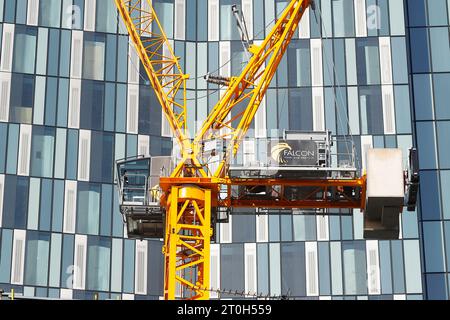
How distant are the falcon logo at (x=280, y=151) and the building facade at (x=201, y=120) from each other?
1019 inches

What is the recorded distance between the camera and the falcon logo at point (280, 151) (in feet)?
215

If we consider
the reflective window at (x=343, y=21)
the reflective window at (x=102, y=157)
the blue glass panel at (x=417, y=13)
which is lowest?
the reflective window at (x=102, y=157)

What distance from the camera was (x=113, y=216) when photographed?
302 ft

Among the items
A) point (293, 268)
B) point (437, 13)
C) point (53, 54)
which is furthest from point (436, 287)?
point (53, 54)

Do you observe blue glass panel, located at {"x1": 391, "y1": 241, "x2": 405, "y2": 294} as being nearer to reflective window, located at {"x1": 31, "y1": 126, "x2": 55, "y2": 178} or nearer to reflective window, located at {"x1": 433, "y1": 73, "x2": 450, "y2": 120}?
reflective window, located at {"x1": 433, "y1": 73, "x2": 450, "y2": 120}

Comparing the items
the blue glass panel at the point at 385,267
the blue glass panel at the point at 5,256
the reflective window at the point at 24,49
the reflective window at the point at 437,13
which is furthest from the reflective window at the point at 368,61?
the blue glass panel at the point at 5,256

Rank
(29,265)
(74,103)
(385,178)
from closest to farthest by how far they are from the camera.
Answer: (385,178) → (29,265) → (74,103)

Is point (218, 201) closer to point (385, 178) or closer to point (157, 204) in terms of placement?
point (157, 204)

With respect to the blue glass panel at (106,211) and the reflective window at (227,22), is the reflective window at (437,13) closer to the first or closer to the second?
the reflective window at (227,22)
